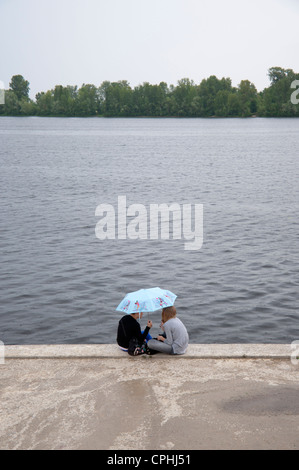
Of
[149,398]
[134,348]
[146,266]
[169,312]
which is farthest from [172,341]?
[146,266]

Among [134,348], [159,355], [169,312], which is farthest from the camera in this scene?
[169,312]

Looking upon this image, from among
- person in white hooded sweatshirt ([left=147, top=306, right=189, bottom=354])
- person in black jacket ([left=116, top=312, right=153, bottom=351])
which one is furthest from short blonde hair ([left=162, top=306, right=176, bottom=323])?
person in black jacket ([left=116, top=312, right=153, bottom=351])

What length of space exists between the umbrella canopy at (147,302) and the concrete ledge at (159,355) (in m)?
0.69

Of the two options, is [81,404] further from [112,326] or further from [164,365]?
[112,326]

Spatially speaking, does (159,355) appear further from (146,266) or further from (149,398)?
(146,266)

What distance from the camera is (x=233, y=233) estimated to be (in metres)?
22.5

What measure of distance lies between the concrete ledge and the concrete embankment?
0.05 ft

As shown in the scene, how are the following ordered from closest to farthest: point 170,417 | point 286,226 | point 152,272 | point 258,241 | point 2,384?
1. point 170,417
2. point 2,384
3. point 152,272
4. point 258,241
5. point 286,226

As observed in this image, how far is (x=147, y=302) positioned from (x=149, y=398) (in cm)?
169

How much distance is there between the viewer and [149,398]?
705 cm

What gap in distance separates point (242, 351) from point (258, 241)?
1305cm

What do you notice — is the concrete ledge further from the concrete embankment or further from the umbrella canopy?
the umbrella canopy

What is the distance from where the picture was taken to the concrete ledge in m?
8.34

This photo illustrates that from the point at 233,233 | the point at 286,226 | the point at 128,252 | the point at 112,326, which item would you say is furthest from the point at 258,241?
the point at 112,326
